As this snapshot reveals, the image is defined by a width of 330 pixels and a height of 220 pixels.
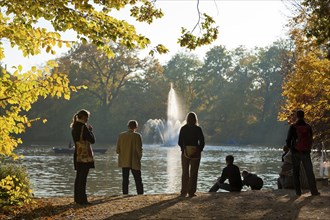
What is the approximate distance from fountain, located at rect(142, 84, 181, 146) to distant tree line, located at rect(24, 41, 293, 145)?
116 cm

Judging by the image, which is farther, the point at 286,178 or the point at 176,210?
the point at 286,178

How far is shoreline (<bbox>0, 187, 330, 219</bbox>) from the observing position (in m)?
9.02

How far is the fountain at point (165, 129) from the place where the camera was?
221 feet

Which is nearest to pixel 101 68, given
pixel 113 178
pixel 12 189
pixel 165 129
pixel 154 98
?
pixel 154 98

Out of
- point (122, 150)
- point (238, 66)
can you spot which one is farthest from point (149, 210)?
point (238, 66)

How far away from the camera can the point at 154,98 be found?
8100 cm

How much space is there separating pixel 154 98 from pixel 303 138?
70031mm

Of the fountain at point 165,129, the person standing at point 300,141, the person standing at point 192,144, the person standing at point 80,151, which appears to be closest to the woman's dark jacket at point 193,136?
the person standing at point 192,144

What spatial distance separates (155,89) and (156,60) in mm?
4896

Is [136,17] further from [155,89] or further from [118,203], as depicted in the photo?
[155,89]

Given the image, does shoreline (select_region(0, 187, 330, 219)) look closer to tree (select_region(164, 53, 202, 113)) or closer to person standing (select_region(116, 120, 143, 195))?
person standing (select_region(116, 120, 143, 195))

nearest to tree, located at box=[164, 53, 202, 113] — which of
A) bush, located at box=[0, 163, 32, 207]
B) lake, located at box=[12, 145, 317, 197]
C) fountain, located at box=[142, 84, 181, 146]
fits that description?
fountain, located at box=[142, 84, 181, 146]

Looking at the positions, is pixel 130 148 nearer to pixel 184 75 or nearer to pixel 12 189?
pixel 12 189

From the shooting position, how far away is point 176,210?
953 cm
